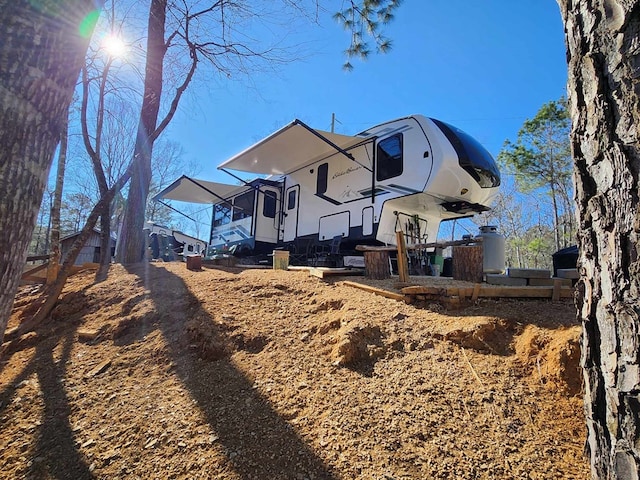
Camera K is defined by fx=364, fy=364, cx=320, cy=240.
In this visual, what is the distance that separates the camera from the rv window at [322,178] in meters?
8.52

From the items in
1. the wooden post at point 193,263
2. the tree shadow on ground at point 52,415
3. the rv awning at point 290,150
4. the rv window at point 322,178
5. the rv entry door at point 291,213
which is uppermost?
the rv awning at point 290,150

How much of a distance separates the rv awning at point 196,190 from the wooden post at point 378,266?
6.86 meters

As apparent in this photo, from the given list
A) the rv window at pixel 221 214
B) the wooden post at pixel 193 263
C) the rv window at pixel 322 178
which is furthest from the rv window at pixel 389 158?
the rv window at pixel 221 214

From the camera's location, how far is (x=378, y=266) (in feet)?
16.1

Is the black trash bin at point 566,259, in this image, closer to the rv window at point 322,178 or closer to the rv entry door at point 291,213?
the rv window at point 322,178

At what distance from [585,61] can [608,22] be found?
11cm

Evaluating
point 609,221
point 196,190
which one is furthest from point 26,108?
point 196,190

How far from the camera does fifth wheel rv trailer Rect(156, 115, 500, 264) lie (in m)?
6.48

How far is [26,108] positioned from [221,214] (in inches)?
470

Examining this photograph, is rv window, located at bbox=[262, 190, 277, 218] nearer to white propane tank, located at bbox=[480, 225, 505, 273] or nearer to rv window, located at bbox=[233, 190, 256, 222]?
rv window, located at bbox=[233, 190, 256, 222]

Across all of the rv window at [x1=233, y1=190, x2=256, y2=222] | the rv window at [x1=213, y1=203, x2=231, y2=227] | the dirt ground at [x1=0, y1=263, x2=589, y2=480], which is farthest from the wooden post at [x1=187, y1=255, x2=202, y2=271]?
the rv window at [x1=213, y1=203, x2=231, y2=227]

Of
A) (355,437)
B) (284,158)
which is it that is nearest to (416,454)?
(355,437)

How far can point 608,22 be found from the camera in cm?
106

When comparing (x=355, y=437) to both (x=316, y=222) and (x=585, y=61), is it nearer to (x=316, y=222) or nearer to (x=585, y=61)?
(x=585, y=61)
